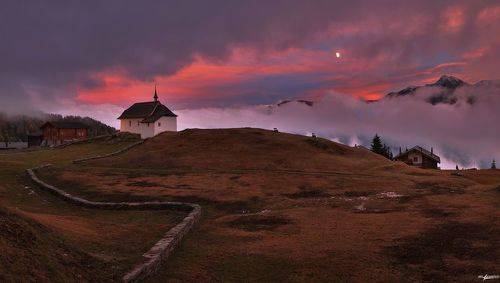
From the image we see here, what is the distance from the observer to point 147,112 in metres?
96.1

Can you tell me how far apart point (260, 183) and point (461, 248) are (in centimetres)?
2511

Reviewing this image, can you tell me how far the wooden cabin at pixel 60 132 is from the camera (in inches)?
4523

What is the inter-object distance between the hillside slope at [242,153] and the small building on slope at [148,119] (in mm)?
14726

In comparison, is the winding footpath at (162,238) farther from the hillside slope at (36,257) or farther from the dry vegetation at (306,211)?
the hillside slope at (36,257)

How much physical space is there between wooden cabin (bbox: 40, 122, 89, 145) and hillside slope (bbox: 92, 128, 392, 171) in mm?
48640

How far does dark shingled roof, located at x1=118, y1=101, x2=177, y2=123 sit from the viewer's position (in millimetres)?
94000

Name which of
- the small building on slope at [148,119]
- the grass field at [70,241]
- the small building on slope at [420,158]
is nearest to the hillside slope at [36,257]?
the grass field at [70,241]

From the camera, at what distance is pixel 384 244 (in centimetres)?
2075

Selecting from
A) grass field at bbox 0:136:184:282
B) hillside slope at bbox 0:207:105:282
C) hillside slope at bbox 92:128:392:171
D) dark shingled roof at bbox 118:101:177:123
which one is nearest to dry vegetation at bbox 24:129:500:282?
hillside slope at bbox 92:128:392:171

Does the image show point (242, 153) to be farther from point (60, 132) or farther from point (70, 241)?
point (60, 132)

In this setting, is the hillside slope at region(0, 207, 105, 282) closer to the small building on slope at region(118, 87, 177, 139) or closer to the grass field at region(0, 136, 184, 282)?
the grass field at region(0, 136, 184, 282)

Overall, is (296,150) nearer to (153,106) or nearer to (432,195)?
(432,195)

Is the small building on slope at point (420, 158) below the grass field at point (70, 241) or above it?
above

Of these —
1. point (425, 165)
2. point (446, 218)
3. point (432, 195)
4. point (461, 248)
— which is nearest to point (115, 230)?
point (461, 248)
